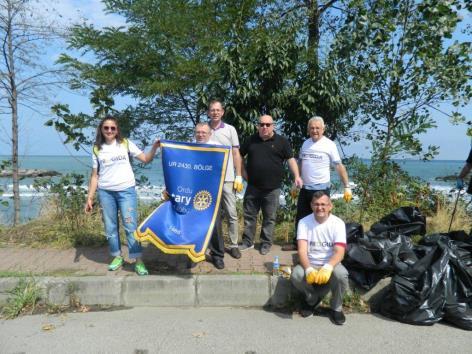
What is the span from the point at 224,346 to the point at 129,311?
1238 millimetres

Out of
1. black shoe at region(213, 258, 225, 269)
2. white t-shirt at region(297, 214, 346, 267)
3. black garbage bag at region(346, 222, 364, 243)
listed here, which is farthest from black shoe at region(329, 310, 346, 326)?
black shoe at region(213, 258, 225, 269)

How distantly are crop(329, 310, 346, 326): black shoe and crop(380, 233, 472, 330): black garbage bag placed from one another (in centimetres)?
50

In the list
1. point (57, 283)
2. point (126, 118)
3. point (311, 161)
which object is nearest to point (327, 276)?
point (311, 161)

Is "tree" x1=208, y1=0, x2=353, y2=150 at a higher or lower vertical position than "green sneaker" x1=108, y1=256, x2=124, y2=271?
higher

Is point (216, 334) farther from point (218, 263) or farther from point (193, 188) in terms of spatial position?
point (193, 188)

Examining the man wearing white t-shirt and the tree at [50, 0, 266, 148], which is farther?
the tree at [50, 0, 266, 148]

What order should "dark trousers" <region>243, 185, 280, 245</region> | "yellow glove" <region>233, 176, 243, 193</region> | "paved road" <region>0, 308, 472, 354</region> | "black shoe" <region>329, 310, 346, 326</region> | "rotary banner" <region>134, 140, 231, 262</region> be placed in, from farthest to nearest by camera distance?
1. "dark trousers" <region>243, 185, 280, 245</region>
2. "yellow glove" <region>233, 176, 243, 193</region>
3. "rotary banner" <region>134, 140, 231, 262</region>
4. "black shoe" <region>329, 310, 346, 326</region>
5. "paved road" <region>0, 308, 472, 354</region>

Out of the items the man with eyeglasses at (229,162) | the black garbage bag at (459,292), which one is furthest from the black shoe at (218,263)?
the black garbage bag at (459,292)

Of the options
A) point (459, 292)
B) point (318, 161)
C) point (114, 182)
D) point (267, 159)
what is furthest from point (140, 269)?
point (459, 292)

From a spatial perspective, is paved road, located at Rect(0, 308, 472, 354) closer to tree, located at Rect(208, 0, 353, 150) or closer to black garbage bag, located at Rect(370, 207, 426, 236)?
black garbage bag, located at Rect(370, 207, 426, 236)

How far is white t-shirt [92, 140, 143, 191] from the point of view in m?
4.25

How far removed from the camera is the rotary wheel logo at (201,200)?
4.27 m

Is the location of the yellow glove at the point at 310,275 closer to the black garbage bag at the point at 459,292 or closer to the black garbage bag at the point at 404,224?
the black garbage bag at the point at 459,292

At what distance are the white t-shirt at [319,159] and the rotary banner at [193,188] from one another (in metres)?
1.08
